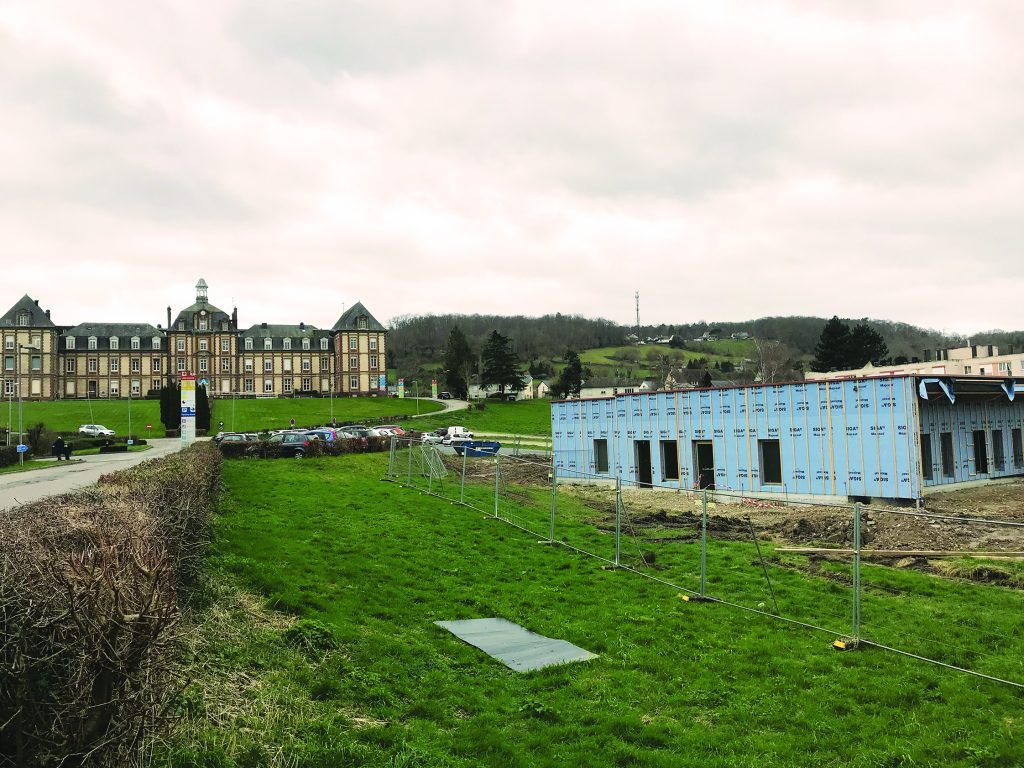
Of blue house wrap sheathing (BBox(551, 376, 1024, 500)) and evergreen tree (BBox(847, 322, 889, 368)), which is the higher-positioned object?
evergreen tree (BBox(847, 322, 889, 368))

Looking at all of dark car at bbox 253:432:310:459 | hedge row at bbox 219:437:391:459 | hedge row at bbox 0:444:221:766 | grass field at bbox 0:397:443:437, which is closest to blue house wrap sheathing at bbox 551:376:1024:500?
hedge row at bbox 219:437:391:459

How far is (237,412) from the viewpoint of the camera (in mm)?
80750

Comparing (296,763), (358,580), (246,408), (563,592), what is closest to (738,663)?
(563,592)

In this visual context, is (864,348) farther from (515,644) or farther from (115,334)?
(115,334)

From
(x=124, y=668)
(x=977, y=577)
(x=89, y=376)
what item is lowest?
(x=977, y=577)

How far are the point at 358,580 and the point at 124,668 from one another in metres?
7.23

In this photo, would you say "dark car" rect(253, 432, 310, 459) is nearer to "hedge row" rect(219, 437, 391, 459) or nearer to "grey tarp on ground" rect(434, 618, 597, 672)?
"hedge row" rect(219, 437, 391, 459)

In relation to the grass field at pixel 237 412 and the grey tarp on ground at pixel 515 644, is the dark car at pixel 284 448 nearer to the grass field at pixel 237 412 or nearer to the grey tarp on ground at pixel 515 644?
the grey tarp on ground at pixel 515 644

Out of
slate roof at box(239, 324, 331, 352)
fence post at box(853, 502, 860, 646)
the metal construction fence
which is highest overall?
slate roof at box(239, 324, 331, 352)

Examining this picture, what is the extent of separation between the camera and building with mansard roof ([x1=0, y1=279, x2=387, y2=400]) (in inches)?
3841

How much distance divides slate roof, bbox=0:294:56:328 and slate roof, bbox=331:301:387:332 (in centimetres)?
4028

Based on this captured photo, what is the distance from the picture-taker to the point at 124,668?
417 cm

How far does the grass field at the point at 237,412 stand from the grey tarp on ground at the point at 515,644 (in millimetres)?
64789

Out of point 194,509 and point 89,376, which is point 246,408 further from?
point 194,509
